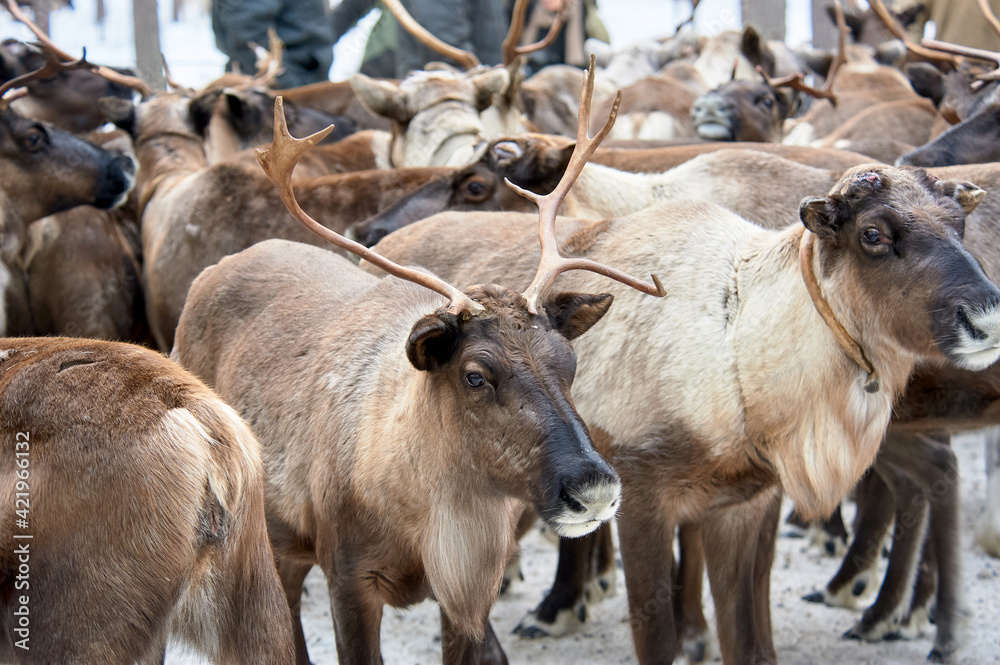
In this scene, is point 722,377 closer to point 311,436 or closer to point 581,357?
point 581,357

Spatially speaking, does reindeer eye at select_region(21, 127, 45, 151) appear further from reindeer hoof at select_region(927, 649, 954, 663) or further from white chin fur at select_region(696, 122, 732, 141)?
reindeer hoof at select_region(927, 649, 954, 663)

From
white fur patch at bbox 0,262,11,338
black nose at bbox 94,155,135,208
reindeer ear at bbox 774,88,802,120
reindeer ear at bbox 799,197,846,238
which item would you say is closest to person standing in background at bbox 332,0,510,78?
reindeer ear at bbox 774,88,802,120

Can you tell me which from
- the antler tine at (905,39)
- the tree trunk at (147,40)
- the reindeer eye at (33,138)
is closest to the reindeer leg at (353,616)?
the reindeer eye at (33,138)

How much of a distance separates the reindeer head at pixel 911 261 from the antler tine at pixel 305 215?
122cm

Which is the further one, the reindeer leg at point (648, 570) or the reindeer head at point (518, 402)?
the reindeer leg at point (648, 570)

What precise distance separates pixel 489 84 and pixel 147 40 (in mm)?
3337

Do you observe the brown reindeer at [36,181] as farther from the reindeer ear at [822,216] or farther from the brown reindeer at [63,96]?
the reindeer ear at [822,216]

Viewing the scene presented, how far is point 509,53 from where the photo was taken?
8.41m

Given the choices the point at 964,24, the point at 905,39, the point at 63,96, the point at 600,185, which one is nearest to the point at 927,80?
the point at 905,39

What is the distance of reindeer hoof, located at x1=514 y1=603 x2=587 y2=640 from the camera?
16.1 ft

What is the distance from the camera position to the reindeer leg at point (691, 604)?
15.1 ft

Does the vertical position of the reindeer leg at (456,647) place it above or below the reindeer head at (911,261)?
below

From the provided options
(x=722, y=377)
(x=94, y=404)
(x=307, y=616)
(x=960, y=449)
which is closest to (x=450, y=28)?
(x=960, y=449)

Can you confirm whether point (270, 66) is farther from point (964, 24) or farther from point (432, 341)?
point (432, 341)
